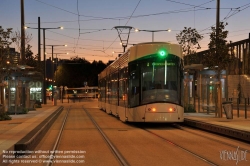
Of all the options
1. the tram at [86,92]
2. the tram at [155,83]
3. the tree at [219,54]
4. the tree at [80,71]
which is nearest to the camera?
the tram at [155,83]

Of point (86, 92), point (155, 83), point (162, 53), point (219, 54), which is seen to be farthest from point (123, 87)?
point (86, 92)

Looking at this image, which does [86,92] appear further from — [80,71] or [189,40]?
[189,40]

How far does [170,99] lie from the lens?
1920cm

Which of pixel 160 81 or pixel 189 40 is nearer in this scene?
pixel 160 81

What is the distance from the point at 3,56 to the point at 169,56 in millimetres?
9631

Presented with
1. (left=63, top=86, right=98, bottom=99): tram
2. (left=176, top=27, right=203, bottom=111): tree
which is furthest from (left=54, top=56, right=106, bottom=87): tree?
(left=176, top=27, right=203, bottom=111): tree

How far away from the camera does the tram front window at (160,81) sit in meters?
19.2

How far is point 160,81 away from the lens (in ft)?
63.2

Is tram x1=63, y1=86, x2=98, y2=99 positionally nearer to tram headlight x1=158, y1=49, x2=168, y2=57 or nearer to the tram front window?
tram headlight x1=158, y1=49, x2=168, y2=57

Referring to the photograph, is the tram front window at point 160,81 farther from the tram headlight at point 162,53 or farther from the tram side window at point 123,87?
the tram side window at point 123,87

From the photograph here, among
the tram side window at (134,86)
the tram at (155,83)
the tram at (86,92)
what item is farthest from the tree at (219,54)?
the tram at (86,92)

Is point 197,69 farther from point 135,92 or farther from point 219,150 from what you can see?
point 219,150

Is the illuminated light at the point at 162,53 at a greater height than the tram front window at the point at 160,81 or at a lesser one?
greater

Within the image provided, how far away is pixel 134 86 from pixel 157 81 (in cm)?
114
